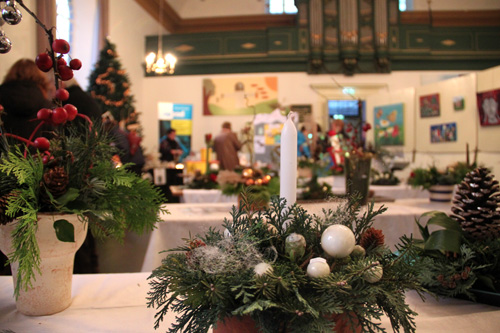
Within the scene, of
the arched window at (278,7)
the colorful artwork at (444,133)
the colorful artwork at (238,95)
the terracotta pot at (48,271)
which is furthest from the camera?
the arched window at (278,7)

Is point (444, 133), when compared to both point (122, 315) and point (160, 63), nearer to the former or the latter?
point (160, 63)

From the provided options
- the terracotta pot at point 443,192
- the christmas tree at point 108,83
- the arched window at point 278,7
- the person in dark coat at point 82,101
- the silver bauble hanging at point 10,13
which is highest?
the arched window at point 278,7

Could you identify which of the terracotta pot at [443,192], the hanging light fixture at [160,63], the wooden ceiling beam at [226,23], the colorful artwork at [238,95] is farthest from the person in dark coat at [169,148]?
the terracotta pot at [443,192]

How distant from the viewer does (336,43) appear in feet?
26.1

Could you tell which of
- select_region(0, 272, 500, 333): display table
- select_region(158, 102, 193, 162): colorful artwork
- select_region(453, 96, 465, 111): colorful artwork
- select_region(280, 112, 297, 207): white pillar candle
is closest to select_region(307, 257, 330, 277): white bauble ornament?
select_region(280, 112, 297, 207): white pillar candle

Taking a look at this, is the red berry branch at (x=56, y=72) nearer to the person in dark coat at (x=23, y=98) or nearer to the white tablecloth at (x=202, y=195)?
the person in dark coat at (x=23, y=98)

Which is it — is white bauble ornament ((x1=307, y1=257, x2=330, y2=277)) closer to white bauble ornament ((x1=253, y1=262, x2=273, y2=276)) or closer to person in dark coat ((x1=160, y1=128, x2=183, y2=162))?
white bauble ornament ((x1=253, y1=262, x2=273, y2=276))

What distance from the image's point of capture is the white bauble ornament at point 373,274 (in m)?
0.43

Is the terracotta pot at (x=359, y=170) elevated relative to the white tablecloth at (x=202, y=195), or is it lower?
elevated

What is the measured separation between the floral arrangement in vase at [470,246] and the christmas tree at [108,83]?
5.50m

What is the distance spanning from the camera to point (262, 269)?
0.42m

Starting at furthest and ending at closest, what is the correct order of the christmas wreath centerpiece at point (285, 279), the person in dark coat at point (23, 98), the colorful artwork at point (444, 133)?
the colorful artwork at point (444, 133) → the person in dark coat at point (23, 98) → the christmas wreath centerpiece at point (285, 279)

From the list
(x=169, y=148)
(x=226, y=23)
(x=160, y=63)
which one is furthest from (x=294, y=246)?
(x=226, y=23)

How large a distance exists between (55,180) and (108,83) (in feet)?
18.1
